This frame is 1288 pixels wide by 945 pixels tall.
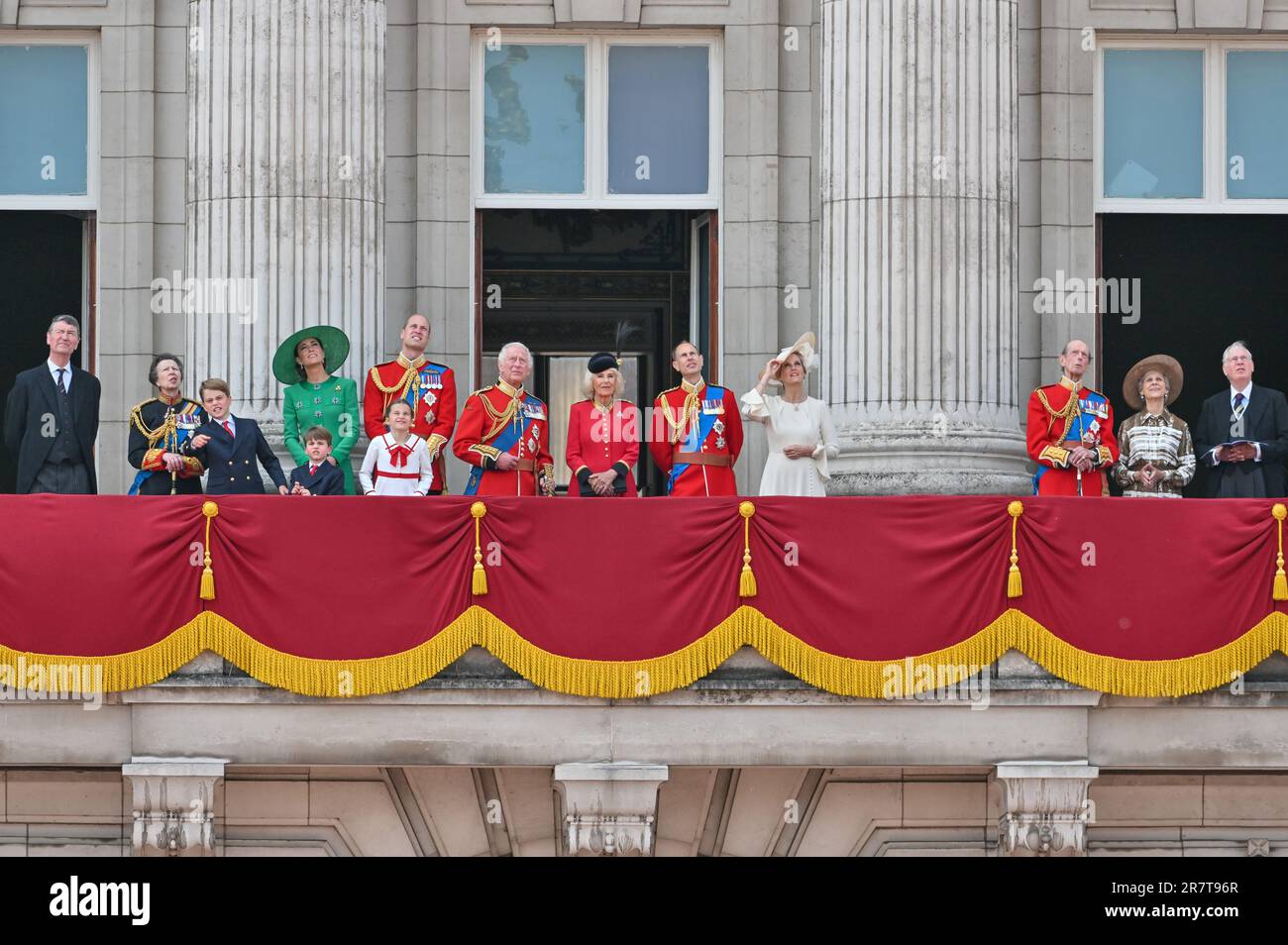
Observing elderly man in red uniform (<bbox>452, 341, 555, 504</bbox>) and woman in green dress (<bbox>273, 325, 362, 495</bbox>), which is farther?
woman in green dress (<bbox>273, 325, 362, 495</bbox>)

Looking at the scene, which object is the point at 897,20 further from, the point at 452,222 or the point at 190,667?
the point at 190,667

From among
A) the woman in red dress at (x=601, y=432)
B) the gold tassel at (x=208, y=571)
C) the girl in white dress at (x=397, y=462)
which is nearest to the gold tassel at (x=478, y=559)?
the girl in white dress at (x=397, y=462)

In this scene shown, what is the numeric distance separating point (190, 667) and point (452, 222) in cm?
680

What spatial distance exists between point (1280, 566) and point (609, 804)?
5179 mm

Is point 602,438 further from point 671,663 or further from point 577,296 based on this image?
point 577,296

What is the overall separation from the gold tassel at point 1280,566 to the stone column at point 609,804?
15.2 ft

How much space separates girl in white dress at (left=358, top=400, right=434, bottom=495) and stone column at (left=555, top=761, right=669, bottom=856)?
268 cm

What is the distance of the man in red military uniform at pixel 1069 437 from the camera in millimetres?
Result: 19531

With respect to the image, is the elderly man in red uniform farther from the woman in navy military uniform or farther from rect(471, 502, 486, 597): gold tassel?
the woman in navy military uniform

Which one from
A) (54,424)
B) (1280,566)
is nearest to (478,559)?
(54,424)

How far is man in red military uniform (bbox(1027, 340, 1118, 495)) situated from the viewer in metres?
19.5

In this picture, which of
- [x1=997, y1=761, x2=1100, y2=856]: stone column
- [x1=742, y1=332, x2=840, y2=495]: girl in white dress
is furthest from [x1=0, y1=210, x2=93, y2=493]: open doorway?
[x1=997, y1=761, x2=1100, y2=856]: stone column

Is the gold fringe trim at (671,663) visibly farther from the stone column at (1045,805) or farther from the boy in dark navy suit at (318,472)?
the boy in dark navy suit at (318,472)

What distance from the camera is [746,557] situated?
18125 mm
